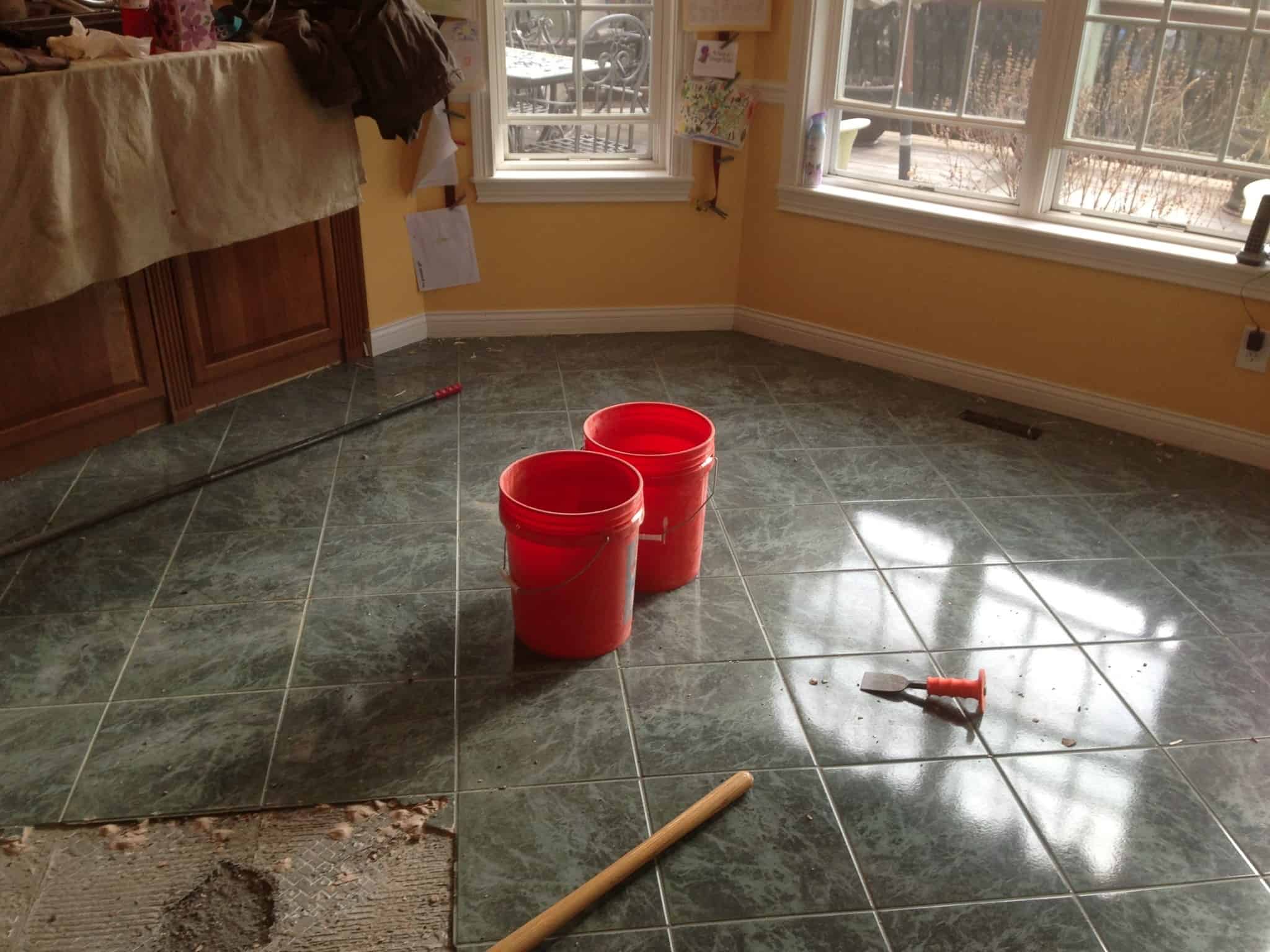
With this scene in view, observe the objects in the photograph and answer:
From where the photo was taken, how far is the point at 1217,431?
350cm

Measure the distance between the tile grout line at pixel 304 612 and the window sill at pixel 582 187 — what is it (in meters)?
0.95

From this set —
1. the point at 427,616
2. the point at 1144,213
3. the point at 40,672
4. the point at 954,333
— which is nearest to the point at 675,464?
the point at 427,616

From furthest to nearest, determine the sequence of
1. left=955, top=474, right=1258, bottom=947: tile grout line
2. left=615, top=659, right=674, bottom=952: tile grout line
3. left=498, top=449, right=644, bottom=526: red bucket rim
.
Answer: left=498, top=449, right=644, bottom=526: red bucket rim
left=955, top=474, right=1258, bottom=947: tile grout line
left=615, top=659, right=674, bottom=952: tile grout line

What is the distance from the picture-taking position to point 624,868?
74.9 inches

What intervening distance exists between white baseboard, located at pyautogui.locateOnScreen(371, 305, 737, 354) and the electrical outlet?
1845 millimetres

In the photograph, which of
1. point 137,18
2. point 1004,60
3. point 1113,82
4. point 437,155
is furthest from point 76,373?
point 1113,82

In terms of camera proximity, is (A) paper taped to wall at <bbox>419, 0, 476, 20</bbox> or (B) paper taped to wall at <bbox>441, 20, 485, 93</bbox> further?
(B) paper taped to wall at <bbox>441, 20, 485, 93</bbox>

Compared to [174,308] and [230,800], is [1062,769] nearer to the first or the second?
[230,800]

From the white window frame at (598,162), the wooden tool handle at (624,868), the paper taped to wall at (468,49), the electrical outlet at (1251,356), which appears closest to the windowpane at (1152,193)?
the electrical outlet at (1251,356)

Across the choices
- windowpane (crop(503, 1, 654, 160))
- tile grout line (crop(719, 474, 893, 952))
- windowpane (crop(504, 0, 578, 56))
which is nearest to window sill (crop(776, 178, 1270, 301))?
windowpane (crop(503, 1, 654, 160))

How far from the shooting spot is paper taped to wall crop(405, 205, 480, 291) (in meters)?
4.09

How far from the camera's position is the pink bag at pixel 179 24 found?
287 centimetres

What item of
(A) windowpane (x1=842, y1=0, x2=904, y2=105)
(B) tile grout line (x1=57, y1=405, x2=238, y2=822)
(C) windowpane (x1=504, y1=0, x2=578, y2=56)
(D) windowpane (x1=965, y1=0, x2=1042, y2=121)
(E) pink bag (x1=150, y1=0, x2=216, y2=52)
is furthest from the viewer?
(C) windowpane (x1=504, y1=0, x2=578, y2=56)

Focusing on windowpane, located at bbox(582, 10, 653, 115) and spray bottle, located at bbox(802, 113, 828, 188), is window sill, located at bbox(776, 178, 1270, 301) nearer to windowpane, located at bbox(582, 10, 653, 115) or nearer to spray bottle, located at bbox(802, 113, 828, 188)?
spray bottle, located at bbox(802, 113, 828, 188)
